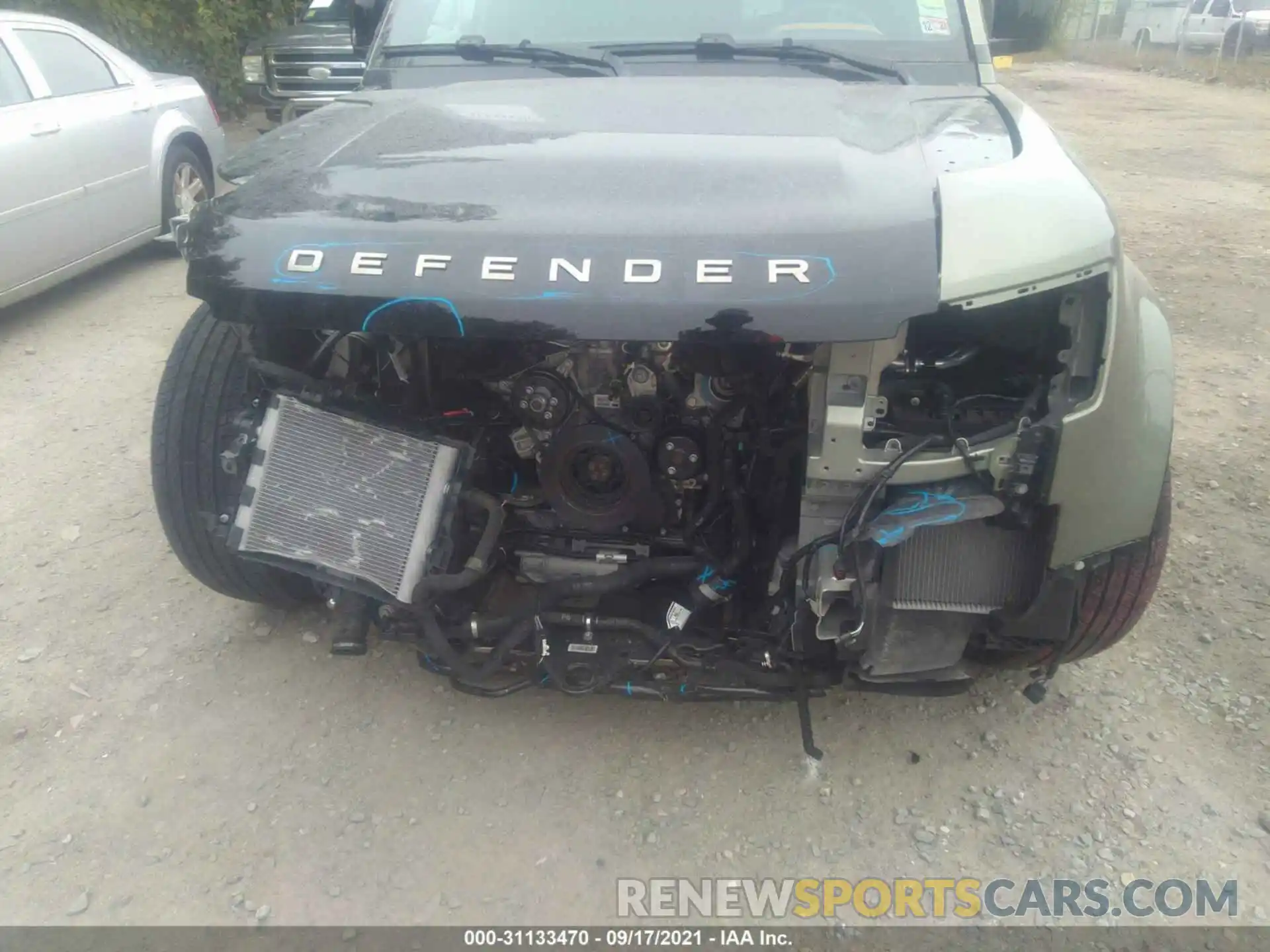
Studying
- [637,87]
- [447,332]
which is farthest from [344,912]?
[637,87]

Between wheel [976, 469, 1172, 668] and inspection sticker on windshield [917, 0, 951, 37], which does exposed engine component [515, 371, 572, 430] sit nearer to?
wheel [976, 469, 1172, 668]

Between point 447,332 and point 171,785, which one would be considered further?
point 171,785

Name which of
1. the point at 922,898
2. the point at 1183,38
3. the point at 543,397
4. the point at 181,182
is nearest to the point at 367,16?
the point at 543,397

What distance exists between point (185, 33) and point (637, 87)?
388 inches

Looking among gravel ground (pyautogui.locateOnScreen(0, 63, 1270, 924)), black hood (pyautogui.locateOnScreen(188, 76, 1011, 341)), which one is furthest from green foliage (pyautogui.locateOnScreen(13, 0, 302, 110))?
black hood (pyautogui.locateOnScreen(188, 76, 1011, 341))

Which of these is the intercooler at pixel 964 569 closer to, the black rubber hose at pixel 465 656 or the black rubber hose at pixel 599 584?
the black rubber hose at pixel 599 584

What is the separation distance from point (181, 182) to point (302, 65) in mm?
3046

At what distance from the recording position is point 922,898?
6.77ft

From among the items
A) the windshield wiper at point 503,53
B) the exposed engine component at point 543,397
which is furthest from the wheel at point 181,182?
the exposed engine component at point 543,397

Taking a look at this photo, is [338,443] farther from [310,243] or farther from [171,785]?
[171,785]

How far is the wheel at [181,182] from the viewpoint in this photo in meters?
5.97

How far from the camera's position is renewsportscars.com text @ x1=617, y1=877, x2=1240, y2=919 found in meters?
2.03

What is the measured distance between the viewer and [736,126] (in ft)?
7.20

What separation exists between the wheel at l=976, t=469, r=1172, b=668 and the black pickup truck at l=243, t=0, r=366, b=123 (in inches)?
317
